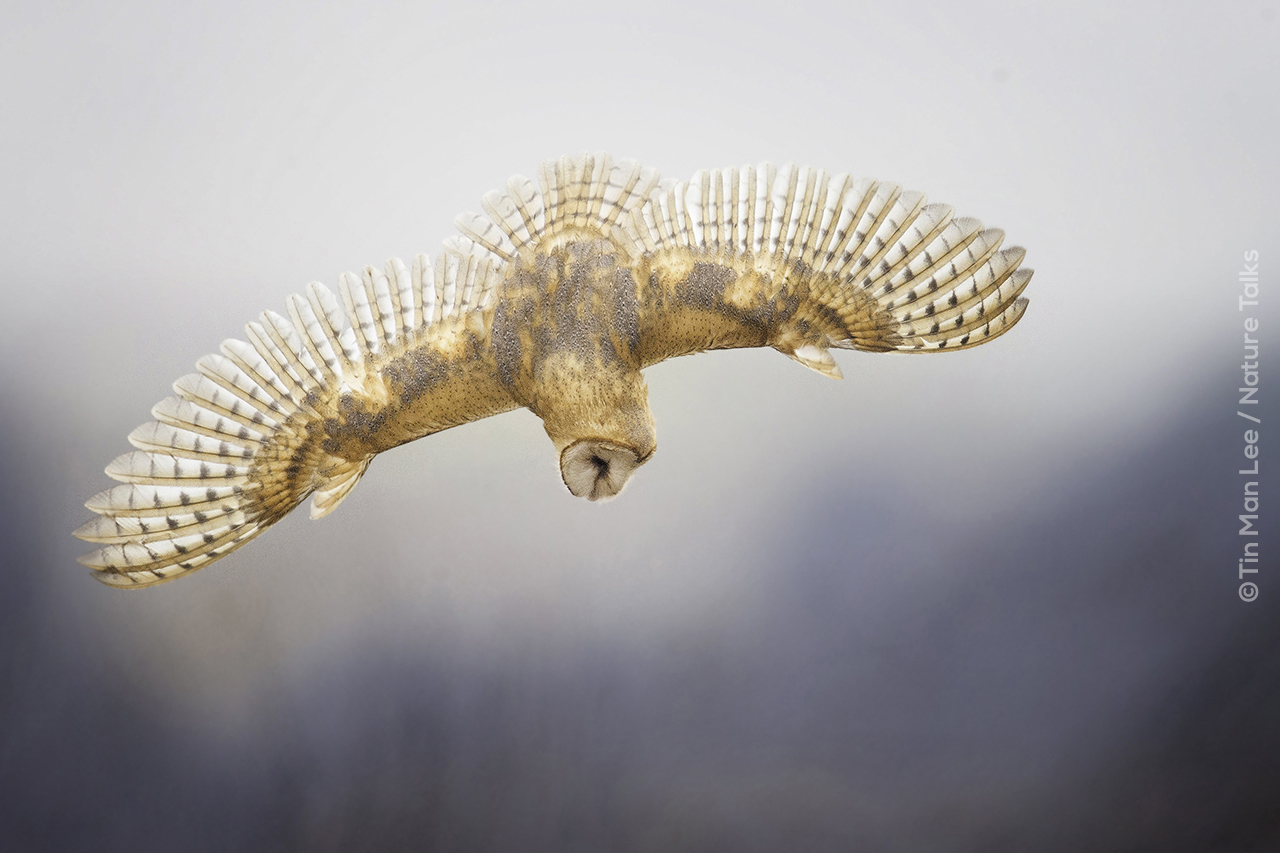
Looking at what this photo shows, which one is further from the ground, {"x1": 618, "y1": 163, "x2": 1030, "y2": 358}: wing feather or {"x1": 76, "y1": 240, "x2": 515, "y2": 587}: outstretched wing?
{"x1": 618, "y1": 163, "x2": 1030, "y2": 358}: wing feather

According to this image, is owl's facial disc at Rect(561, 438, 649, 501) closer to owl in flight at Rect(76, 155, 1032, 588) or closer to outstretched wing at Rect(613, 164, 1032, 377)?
owl in flight at Rect(76, 155, 1032, 588)

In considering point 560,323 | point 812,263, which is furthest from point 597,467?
point 812,263

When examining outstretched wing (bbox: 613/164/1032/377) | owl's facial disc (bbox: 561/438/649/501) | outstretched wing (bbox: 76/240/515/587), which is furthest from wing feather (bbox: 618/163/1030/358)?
outstretched wing (bbox: 76/240/515/587)

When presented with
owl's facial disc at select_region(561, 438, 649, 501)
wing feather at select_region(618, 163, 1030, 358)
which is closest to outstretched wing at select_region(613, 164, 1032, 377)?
wing feather at select_region(618, 163, 1030, 358)

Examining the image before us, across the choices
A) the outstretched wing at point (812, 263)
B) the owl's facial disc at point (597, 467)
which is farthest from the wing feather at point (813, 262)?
the owl's facial disc at point (597, 467)

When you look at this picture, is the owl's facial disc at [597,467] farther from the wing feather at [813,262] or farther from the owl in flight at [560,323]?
the wing feather at [813,262]

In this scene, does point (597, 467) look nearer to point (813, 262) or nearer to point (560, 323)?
point (560, 323)

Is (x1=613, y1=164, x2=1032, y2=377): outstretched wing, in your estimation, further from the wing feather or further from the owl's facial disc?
the owl's facial disc
